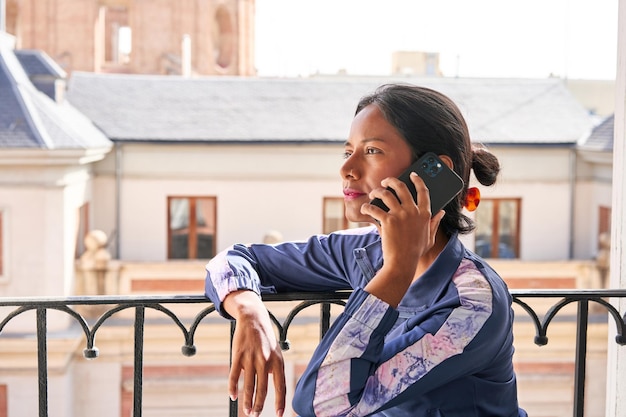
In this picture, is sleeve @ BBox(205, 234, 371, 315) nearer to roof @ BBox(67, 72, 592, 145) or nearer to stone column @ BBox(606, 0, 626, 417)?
stone column @ BBox(606, 0, 626, 417)

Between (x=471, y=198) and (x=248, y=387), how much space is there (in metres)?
0.51

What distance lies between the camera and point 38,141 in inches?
489

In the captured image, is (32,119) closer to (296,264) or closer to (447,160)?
(296,264)

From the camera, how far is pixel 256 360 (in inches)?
55.2

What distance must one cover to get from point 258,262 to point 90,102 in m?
14.4

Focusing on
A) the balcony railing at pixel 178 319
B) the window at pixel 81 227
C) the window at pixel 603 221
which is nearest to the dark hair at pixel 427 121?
the balcony railing at pixel 178 319

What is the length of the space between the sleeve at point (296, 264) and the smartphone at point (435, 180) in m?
0.34

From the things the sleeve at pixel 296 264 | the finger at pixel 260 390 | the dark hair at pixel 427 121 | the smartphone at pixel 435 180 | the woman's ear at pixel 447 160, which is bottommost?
the finger at pixel 260 390

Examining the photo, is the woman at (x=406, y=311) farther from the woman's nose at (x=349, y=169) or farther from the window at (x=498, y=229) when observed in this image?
the window at (x=498, y=229)

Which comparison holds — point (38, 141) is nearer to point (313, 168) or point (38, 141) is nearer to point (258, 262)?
point (313, 168)

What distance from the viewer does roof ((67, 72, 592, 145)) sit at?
48.1ft

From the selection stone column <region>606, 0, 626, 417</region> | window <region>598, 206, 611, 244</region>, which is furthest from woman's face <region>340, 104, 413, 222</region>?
window <region>598, 206, 611, 244</region>

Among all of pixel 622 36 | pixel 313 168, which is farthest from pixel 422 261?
pixel 313 168

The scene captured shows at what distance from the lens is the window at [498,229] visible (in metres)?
14.8
